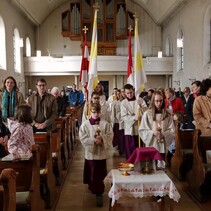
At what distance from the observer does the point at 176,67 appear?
725 inches

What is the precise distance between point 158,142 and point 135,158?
1.11 meters

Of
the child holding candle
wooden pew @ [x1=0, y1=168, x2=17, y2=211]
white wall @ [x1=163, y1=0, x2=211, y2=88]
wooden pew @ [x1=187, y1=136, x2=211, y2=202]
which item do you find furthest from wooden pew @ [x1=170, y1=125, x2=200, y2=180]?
white wall @ [x1=163, y1=0, x2=211, y2=88]

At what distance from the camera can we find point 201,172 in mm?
5145

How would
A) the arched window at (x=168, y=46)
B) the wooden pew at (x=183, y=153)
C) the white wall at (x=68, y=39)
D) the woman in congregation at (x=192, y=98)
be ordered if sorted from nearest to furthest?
the wooden pew at (x=183, y=153) → the woman in congregation at (x=192, y=98) → the arched window at (x=168, y=46) → the white wall at (x=68, y=39)

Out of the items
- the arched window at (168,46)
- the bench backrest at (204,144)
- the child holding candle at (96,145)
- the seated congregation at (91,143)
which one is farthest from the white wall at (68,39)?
the child holding candle at (96,145)

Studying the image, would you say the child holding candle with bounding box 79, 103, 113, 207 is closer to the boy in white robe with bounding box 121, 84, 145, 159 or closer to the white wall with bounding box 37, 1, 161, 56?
the boy in white robe with bounding box 121, 84, 145, 159

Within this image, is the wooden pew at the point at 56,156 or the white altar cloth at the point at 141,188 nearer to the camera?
the white altar cloth at the point at 141,188

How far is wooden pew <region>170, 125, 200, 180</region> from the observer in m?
6.19

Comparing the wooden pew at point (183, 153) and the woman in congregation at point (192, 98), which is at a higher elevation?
the woman in congregation at point (192, 98)

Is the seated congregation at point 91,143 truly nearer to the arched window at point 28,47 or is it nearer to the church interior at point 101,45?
the church interior at point 101,45

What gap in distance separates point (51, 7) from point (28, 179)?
19408mm

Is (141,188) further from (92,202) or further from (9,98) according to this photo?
(9,98)

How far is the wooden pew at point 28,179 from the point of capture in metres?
3.62

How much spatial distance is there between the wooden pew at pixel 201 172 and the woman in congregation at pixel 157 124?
549 millimetres
